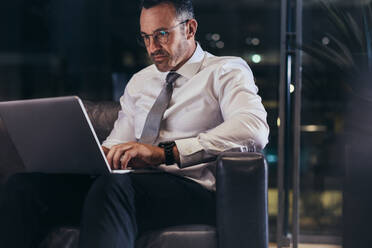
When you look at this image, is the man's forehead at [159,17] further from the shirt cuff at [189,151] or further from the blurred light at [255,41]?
the blurred light at [255,41]

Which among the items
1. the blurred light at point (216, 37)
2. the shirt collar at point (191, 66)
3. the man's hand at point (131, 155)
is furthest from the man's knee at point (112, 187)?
the blurred light at point (216, 37)

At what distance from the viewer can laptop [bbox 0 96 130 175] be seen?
4.55 ft

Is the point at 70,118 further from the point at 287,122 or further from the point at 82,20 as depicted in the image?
the point at 82,20

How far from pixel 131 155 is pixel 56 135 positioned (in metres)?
0.24

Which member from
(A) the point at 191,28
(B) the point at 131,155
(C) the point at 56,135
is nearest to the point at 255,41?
(A) the point at 191,28

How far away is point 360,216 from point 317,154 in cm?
170

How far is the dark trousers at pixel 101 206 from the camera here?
133 centimetres

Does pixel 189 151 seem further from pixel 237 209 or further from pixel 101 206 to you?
pixel 101 206

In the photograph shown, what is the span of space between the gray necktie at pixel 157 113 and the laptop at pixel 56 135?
0.93 feet

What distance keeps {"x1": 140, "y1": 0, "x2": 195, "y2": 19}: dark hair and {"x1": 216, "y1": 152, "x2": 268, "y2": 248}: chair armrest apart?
74 cm

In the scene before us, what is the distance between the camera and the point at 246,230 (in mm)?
1436

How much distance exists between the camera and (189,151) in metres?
1.63

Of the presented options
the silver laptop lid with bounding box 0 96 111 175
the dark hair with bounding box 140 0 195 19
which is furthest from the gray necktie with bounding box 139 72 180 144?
the silver laptop lid with bounding box 0 96 111 175

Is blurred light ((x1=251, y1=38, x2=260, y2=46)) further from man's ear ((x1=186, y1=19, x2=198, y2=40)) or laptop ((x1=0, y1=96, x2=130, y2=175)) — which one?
laptop ((x1=0, y1=96, x2=130, y2=175))
